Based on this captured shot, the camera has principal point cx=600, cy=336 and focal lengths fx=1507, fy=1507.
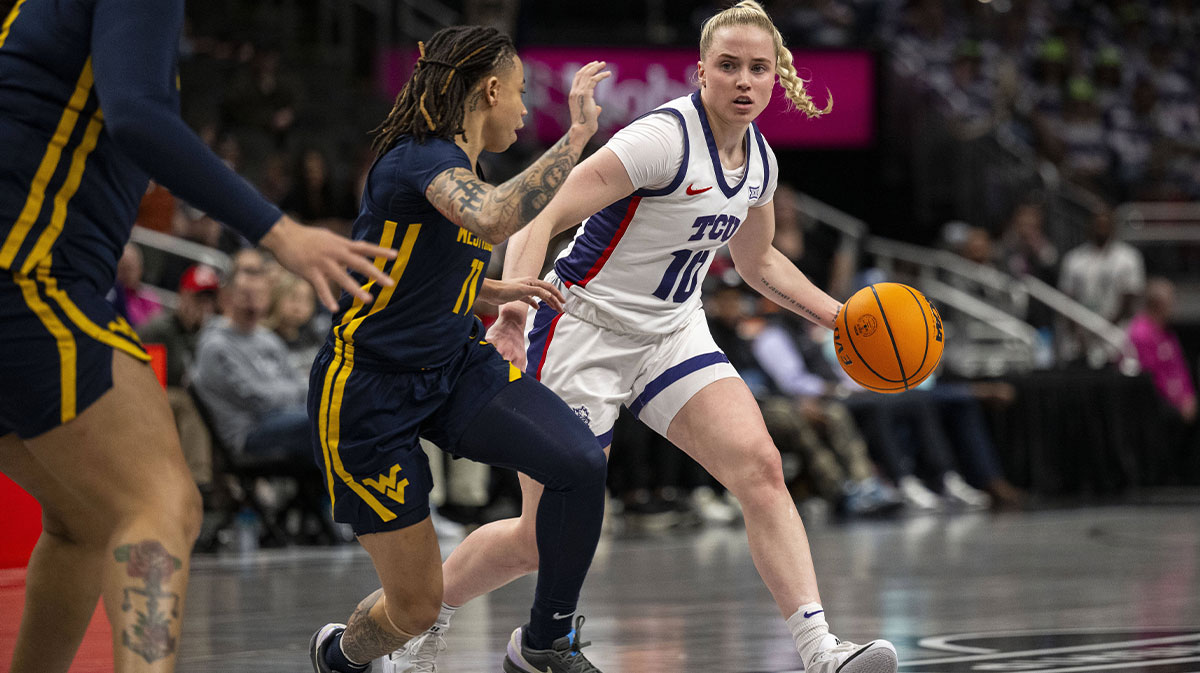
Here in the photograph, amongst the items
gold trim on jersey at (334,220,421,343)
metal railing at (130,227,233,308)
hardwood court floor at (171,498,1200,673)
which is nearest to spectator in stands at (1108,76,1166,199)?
hardwood court floor at (171,498,1200,673)

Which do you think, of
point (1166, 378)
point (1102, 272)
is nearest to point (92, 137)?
point (1166, 378)

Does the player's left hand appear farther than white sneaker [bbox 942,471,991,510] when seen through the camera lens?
No

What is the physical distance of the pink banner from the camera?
1568cm

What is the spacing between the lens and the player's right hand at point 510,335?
4.34m

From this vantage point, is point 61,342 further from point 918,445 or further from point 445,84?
point 918,445

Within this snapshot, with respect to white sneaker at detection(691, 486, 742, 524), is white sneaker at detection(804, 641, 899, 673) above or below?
above

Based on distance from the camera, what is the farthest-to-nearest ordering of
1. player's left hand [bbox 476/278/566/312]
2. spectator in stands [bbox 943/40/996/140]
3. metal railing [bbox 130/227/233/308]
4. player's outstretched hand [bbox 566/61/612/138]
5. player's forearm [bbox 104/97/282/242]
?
spectator in stands [bbox 943/40/996/140] < metal railing [bbox 130/227/233/308] < player's left hand [bbox 476/278/566/312] < player's outstretched hand [bbox 566/61/612/138] < player's forearm [bbox 104/97/282/242]

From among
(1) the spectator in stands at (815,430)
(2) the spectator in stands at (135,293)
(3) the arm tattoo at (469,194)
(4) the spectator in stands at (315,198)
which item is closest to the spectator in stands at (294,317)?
(2) the spectator in stands at (135,293)

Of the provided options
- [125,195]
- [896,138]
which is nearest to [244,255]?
[125,195]

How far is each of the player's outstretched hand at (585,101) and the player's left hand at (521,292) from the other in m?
0.48

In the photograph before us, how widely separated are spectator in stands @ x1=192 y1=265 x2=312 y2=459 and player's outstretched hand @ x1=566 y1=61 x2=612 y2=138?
528 centimetres

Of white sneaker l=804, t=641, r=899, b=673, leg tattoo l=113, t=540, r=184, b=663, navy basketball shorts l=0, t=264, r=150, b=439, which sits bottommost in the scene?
white sneaker l=804, t=641, r=899, b=673

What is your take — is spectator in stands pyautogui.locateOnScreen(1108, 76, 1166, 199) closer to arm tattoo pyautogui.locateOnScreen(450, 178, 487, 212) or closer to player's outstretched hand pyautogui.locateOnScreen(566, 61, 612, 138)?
player's outstretched hand pyautogui.locateOnScreen(566, 61, 612, 138)

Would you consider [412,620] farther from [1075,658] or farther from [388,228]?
[1075,658]
